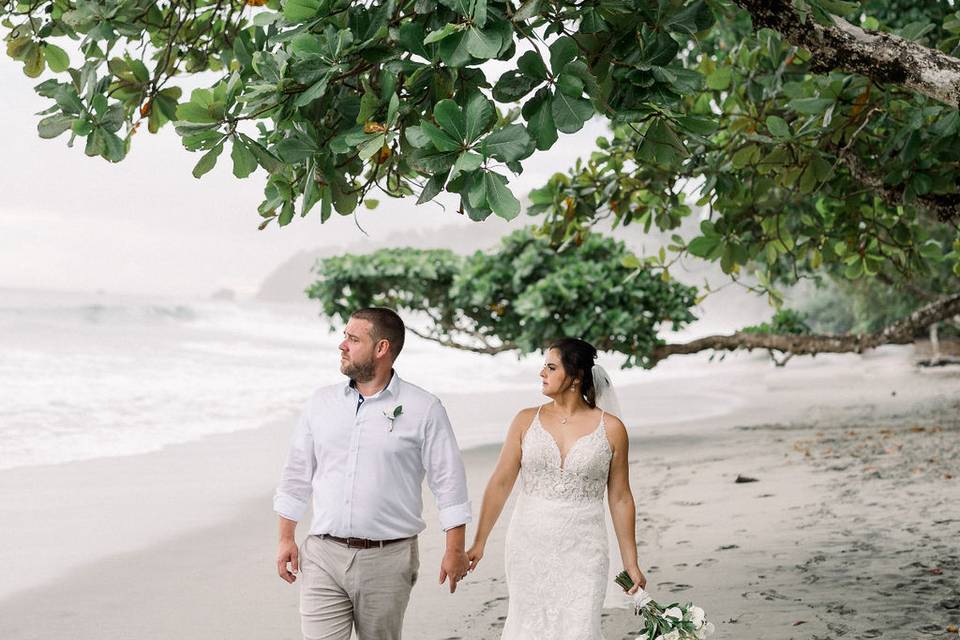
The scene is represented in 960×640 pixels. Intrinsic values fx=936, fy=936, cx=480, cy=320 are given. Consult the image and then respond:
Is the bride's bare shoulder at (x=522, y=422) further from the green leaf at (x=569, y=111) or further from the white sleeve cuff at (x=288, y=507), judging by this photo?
the green leaf at (x=569, y=111)

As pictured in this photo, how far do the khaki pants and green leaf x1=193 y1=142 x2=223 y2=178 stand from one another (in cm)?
157

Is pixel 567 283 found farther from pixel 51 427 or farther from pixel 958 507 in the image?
pixel 51 427

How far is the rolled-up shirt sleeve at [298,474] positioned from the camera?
3857mm

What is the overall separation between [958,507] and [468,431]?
10374mm

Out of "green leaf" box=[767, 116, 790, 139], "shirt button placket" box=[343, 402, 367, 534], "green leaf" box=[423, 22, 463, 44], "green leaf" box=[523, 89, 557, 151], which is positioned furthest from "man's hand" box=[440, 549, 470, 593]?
"green leaf" box=[767, 116, 790, 139]

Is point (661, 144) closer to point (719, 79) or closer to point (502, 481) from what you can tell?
point (502, 481)

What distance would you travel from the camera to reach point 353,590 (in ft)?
12.2

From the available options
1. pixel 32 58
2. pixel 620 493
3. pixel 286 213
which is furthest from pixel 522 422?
pixel 32 58

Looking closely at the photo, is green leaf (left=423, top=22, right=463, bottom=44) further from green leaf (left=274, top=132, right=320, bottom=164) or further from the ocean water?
the ocean water

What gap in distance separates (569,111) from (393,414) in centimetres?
155

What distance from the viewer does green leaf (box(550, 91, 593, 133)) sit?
2.69 metres

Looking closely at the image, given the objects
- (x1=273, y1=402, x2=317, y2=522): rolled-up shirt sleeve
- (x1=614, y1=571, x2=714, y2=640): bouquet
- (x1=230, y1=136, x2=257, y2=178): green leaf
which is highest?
(x1=230, y1=136, x2=257, y2=178): green leaf

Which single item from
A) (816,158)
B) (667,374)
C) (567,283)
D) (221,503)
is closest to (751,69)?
(816,158)

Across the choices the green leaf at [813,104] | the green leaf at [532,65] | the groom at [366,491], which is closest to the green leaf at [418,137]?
the green leaf at [532,65]
